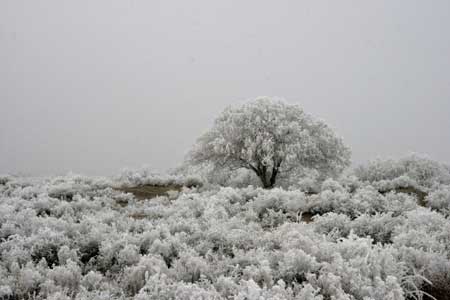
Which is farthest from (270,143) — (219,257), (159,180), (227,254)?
(219,257)

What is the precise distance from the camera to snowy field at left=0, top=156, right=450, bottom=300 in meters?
4.80

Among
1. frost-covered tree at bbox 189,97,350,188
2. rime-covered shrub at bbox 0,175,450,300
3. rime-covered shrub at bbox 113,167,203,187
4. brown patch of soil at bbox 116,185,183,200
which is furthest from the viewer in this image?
frost-covered tree at bbox 189,97,350,188

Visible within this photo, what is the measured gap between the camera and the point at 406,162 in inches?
1001

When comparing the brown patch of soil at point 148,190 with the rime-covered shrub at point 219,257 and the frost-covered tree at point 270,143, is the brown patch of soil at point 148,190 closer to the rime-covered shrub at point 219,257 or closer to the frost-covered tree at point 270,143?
the frost-covered tree at point 270,143

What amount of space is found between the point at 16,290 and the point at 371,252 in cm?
471

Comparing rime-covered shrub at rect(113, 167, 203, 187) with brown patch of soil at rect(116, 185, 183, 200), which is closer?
brown patch of soil at rect(116, 185, 183, 200)

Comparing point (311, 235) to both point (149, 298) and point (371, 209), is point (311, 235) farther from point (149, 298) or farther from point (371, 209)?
point (371, 209)

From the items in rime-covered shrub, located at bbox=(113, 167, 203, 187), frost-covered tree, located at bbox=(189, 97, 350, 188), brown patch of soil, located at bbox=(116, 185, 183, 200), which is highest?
frost-covered tree, located at bbox=(189, 97, 350, 188)

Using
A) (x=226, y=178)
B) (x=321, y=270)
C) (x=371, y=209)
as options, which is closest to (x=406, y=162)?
(x=226, y=178)

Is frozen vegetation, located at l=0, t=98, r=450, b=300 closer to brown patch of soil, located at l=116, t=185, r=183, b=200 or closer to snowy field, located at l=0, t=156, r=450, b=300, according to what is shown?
snowy field, located at l=0, t=156, r=450, b=300

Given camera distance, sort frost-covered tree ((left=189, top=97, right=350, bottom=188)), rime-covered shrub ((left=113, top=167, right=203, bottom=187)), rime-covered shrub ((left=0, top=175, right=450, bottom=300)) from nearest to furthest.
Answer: rime-covered shrub ((left=0, top=175, right=450, bottom=300))
rime-covered shrub ((left=113, top=167, right=203, bottom=187))
frost-covered tree ((left=189, top=97, right=350, bottom=188))

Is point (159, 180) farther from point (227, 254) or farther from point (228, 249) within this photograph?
point (227, 254)

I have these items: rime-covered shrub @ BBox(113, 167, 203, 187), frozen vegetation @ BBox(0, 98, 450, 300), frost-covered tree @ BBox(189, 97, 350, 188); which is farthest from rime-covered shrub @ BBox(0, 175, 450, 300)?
frost-covered tree @ BBox(189, 97, 350, 188)

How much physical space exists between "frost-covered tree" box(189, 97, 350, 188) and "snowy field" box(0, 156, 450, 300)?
32.2 ft
